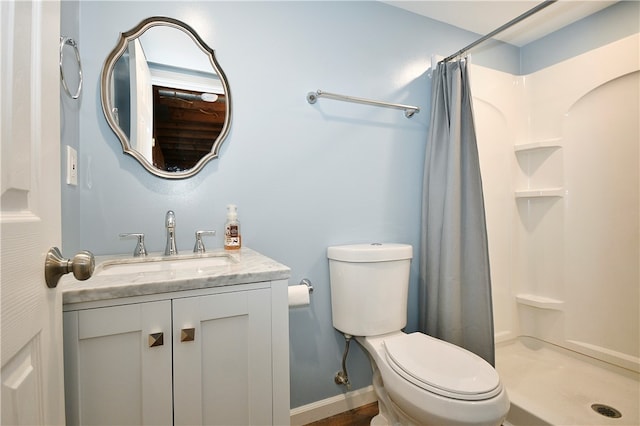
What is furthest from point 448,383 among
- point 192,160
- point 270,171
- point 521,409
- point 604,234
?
point 604,234

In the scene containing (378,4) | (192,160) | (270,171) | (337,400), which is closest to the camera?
(192,160)

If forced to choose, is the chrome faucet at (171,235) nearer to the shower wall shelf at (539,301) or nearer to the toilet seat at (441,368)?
the toilet seat at (441,368)

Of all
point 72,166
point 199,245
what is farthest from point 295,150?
point 72,166

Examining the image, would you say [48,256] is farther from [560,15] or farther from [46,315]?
[560,15]

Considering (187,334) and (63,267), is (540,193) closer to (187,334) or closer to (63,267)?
(187,334)

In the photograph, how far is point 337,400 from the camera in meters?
1.61

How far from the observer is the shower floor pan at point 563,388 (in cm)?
138

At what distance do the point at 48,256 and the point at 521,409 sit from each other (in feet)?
5.94

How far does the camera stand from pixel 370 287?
1444mm

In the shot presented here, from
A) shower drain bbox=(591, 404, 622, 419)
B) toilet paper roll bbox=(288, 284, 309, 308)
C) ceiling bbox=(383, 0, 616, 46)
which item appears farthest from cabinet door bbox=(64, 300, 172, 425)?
ceiling bbox=(383, 0, 616, 46)

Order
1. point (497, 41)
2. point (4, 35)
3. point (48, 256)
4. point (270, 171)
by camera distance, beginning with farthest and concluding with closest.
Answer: point (497, 41) → point (270, 171) → point (48, 256) → point (4, 35)

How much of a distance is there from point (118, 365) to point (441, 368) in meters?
1.04

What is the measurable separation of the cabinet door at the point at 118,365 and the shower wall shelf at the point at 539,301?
2.17 meters

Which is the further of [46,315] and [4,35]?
[46,315]
